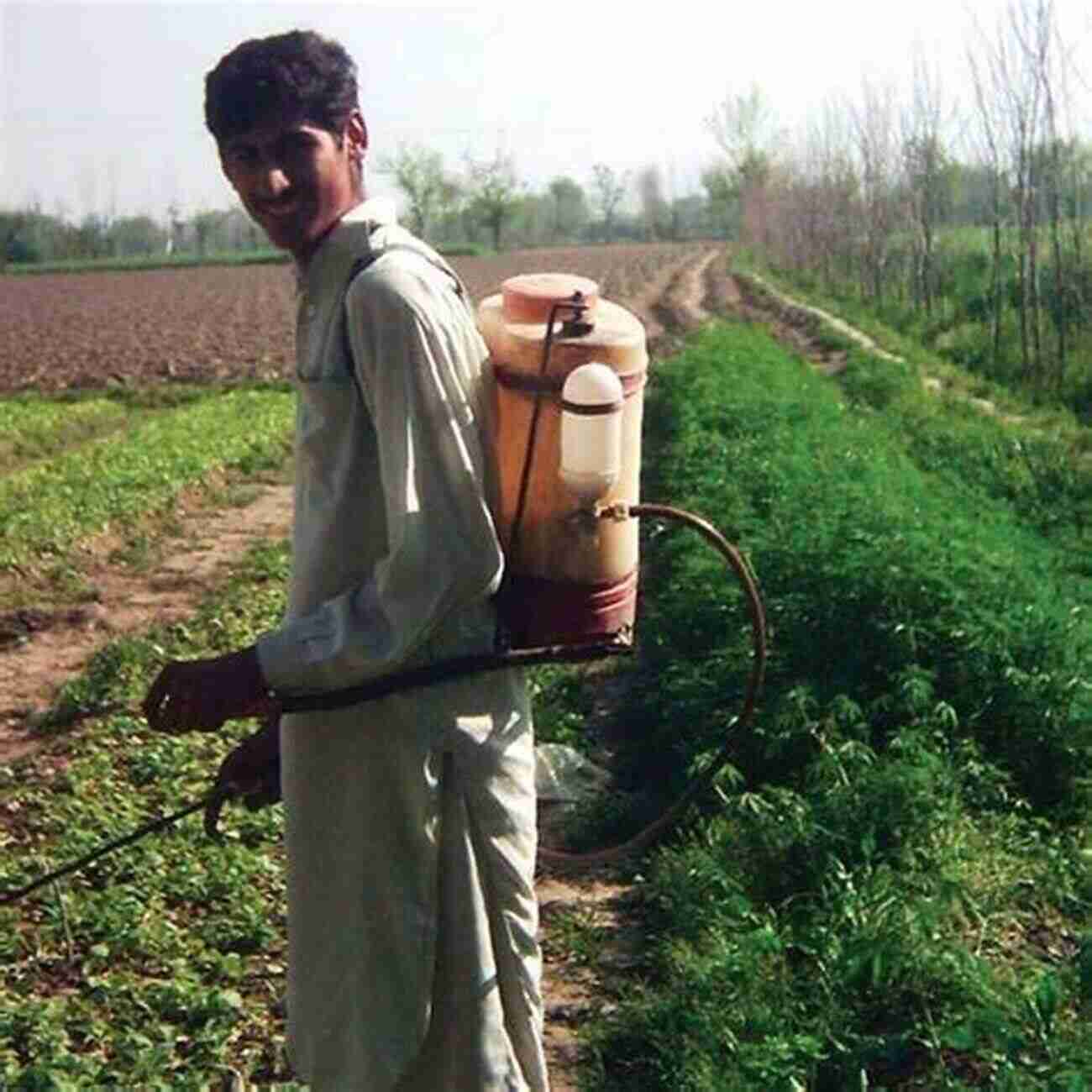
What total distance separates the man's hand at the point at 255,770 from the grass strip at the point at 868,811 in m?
1.40

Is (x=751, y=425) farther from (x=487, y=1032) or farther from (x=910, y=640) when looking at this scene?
(x=487, y=1032)

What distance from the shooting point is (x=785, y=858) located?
4578mm

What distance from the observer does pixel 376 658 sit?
199 centimetres

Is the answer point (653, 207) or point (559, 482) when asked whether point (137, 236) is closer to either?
point (653, 207)

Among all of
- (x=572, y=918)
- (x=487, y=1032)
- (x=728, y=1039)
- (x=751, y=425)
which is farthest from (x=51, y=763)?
(x=751, y=425)

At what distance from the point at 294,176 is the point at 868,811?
3.01m

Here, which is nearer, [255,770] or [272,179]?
[272,179]

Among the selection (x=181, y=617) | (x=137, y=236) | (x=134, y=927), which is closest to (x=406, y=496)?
(x=134, y=927)

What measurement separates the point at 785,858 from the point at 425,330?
2927 mm

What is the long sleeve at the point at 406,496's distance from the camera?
1.94m

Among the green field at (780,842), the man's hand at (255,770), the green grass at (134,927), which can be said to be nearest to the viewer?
the man's hand at (255,770)

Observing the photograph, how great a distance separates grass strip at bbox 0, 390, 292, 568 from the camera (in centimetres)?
1070

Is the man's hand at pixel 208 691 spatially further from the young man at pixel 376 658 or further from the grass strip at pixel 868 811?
the grass strip at pixel 868 811

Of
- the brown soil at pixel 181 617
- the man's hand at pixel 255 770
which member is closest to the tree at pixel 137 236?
the brown soil at pixel 181 617
